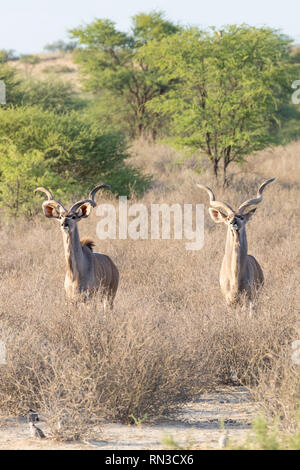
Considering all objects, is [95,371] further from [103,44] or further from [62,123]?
[103,44]

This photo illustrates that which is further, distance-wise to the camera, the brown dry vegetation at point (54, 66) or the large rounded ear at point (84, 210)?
the brown dry vegetation at point (54, 66)

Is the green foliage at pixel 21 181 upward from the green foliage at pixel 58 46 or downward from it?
downward

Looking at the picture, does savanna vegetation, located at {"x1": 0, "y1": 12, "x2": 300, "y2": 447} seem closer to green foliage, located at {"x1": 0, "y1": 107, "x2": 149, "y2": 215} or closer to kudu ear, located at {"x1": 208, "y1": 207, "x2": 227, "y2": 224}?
green foliage, located at {"x1": 0, "y1": 107, "x2": 149, "y2": 215}

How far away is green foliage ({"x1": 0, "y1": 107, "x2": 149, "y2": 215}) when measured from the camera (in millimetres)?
13648

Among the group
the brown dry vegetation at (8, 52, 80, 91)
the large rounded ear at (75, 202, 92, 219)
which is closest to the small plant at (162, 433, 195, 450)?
the large rounded ear at (75, 202, 92, 219)

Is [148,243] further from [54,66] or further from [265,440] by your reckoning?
[54,66]

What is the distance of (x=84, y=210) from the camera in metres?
7.70

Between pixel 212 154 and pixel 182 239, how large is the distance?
6.02m

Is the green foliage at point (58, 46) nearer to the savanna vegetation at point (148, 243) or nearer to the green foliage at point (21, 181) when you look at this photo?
the savanna vegetation at point (148, 243)

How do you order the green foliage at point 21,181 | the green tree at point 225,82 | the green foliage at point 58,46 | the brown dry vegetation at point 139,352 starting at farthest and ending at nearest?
1. the green foliage at point 58,46
2. the green tree at point 225,82
3. the green foliage at point 21,181
4. the brown dry vegetation at point 139,352

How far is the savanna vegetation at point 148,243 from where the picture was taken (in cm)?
505

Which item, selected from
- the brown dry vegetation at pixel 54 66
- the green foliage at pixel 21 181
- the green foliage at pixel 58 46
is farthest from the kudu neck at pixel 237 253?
the green foliage at pixel 58 46
